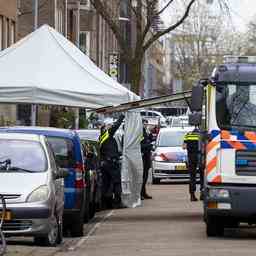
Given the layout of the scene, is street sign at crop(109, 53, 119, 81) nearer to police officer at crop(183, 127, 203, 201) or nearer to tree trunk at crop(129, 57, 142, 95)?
A: tree trunk at crop(129, 57, 142, 95)

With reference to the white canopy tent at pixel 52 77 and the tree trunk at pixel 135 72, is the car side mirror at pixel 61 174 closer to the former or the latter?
the white canopy tent at pixel 52 77

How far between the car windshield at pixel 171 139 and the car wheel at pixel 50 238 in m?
18.4

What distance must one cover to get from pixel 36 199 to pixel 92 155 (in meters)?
6.81

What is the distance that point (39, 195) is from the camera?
15.9 meters

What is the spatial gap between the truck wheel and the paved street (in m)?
0.16

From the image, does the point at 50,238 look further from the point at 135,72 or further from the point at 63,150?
the point at 135,72

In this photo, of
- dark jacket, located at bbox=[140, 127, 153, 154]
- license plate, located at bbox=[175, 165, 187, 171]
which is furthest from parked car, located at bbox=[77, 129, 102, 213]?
license plate, located at bbox=[175, 165, 187, 171]

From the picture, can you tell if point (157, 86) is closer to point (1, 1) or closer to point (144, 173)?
point (1, 1)

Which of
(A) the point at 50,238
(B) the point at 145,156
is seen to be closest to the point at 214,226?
(A) the point at 50,238

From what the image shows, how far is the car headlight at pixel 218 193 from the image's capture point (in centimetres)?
1775

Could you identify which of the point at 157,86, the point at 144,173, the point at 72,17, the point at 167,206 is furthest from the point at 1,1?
the point at 157,86

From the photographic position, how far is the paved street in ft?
52.4

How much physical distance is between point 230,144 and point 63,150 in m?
3.11

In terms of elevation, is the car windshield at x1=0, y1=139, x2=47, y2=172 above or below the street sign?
below
